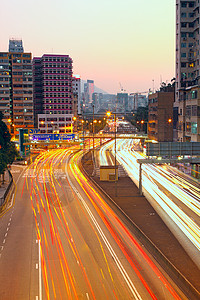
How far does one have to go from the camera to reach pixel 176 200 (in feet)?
133

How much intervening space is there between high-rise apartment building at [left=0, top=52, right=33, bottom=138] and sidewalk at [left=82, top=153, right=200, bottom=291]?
3526 inches

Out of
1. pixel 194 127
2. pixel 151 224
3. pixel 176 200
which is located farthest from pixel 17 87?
pixel 151 224

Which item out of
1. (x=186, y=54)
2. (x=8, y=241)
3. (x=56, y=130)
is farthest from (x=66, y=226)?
(x=56, y=130)

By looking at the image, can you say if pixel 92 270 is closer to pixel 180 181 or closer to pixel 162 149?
pixel 162 149

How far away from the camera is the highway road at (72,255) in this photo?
2053cm

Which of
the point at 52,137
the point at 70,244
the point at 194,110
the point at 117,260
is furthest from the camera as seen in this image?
the point at 52,137

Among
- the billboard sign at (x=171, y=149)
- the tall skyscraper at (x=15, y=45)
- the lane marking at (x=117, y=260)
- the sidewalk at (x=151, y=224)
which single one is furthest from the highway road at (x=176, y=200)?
the tall skyscraper at (x=15, y=45)

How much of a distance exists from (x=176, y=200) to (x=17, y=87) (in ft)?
359

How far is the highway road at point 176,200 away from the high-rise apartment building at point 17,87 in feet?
263

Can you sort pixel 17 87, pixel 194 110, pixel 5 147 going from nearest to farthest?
pixel 5 147
pixel 194 110
pixel 17 87

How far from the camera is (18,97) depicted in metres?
139

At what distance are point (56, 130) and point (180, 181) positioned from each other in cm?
9042

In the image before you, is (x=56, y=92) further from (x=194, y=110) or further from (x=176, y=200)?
(x=176, y=200)

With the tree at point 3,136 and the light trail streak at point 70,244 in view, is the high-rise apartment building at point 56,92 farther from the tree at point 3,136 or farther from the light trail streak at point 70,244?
the light trail streak at point 70,244
